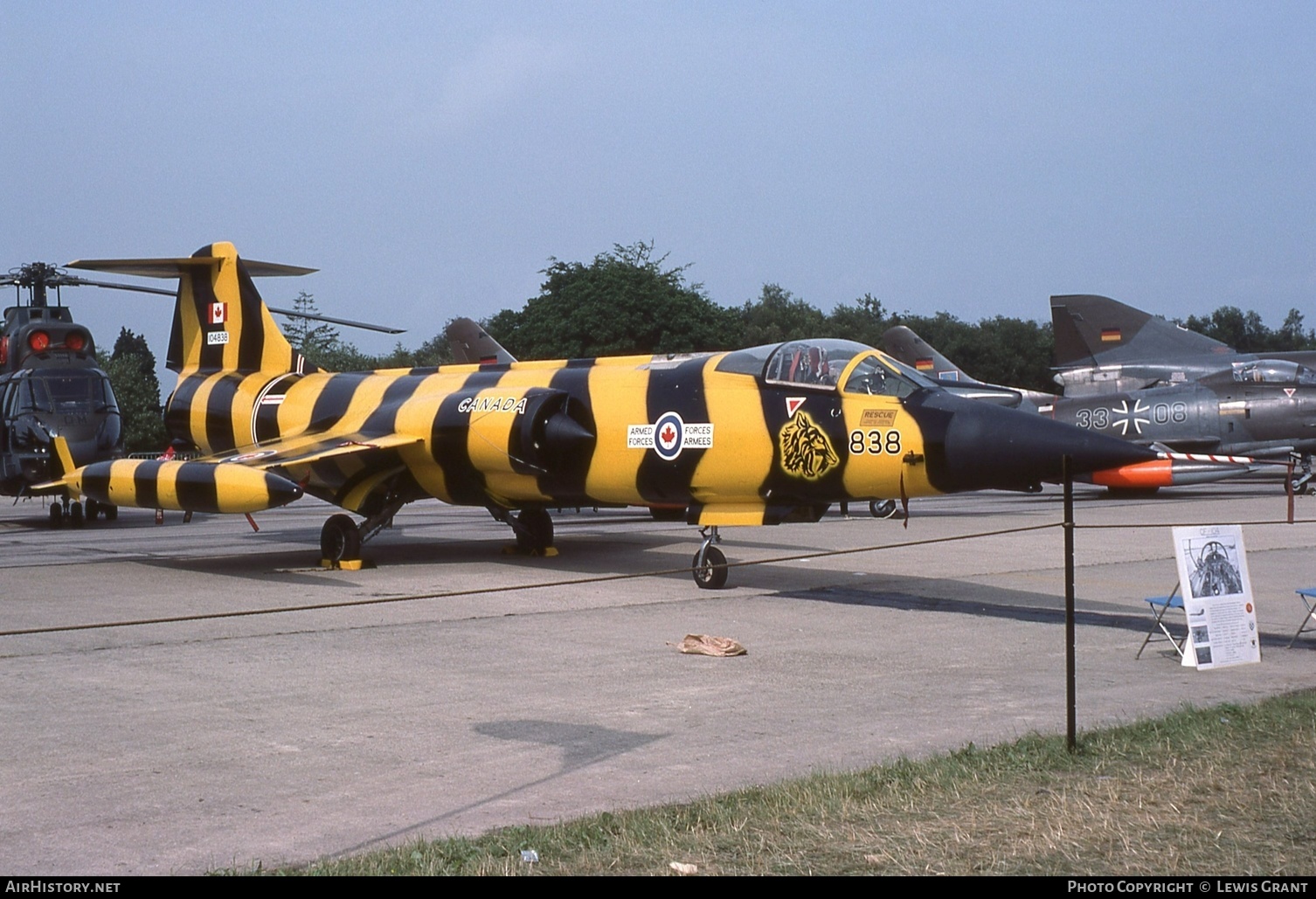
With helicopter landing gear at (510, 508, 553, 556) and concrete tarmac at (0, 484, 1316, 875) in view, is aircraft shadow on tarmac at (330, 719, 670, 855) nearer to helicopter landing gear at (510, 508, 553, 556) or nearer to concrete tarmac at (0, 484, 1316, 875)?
concrete tarmac at (0, 484, 1316, 875)

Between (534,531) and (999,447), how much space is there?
7.66 meters

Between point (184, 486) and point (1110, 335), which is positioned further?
point (1110, 335)

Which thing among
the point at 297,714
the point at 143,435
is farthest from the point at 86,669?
the point at 143,435

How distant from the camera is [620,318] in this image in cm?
5009

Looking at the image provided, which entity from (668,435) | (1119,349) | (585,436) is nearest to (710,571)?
(668,435)

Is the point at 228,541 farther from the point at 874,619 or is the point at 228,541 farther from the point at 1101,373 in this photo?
the point at 1101,373

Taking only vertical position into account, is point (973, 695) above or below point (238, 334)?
below

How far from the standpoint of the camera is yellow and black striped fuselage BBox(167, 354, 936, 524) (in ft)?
40.0

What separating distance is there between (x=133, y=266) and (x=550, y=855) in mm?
16020

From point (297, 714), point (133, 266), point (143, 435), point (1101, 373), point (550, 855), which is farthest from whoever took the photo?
point (143, 435)

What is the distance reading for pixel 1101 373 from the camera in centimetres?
3781

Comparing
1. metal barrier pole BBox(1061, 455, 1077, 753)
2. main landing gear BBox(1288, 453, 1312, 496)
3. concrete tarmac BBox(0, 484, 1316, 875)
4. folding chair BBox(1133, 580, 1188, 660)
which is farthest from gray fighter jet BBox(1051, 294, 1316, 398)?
metal barrier pole BBox(1061, 455, 1077, 753)

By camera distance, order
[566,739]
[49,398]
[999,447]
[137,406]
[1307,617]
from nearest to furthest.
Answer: [566,739], [1307,617], [999,447], [49,398], [137,406]

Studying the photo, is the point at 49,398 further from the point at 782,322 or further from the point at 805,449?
the point at 782,322
